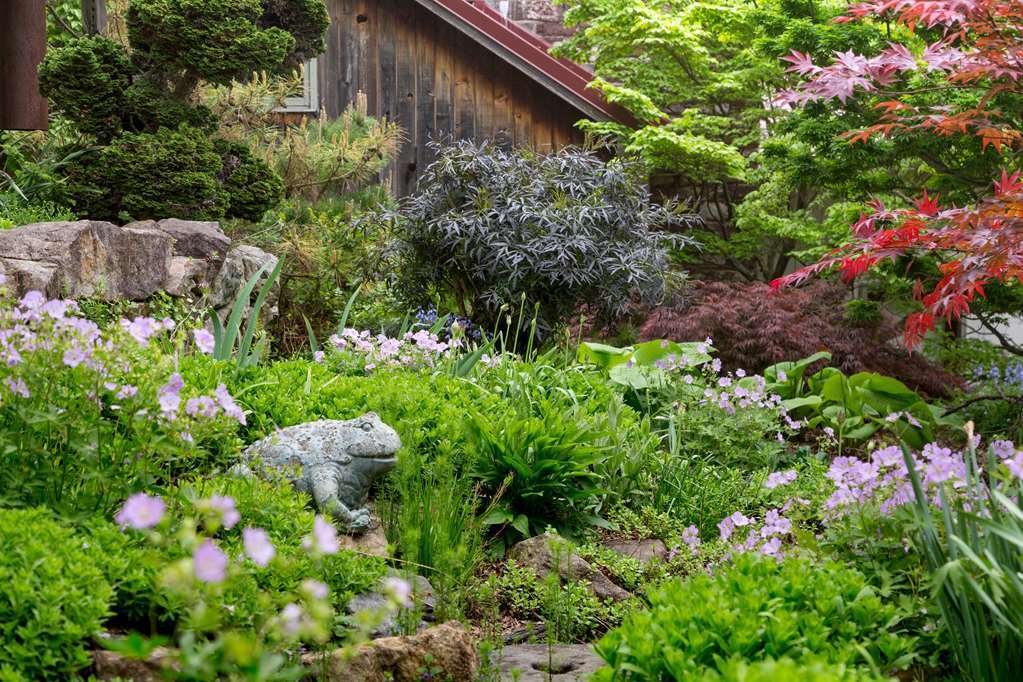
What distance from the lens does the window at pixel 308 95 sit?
35.9 ft

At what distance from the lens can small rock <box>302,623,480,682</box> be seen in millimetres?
2639

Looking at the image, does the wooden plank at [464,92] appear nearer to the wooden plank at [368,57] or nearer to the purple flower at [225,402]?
the wooden plank at [368,57]

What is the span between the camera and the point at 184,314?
5492 millimetres

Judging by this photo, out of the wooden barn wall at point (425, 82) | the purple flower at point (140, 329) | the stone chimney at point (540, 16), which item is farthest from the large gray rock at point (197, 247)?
the stone chimney at point (540, 16)

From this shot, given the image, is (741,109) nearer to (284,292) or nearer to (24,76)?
(284,292)

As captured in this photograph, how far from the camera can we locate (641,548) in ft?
14.1

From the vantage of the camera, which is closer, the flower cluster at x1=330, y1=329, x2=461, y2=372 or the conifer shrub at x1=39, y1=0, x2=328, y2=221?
the flower cluster at x1=330, y1=329, x2=461, y2=372

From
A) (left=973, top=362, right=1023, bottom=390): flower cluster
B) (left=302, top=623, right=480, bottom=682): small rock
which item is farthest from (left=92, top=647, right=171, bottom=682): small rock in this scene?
(left=973, top=362, right=1023, bottom=390): flower cluster

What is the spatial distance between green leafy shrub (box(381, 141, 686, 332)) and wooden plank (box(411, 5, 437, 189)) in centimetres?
332

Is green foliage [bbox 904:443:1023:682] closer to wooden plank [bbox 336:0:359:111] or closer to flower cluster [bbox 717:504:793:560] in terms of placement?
flower cluster [bbox 717:504:793:560]

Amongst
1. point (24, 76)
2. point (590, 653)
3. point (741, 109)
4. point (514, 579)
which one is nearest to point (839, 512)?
point (590, 653)

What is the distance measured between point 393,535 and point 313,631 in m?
2.36

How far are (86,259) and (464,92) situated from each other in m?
6.19

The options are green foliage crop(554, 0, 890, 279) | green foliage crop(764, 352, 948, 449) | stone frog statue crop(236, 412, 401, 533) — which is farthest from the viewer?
green foliage crop(554, 0, 890, 279)
